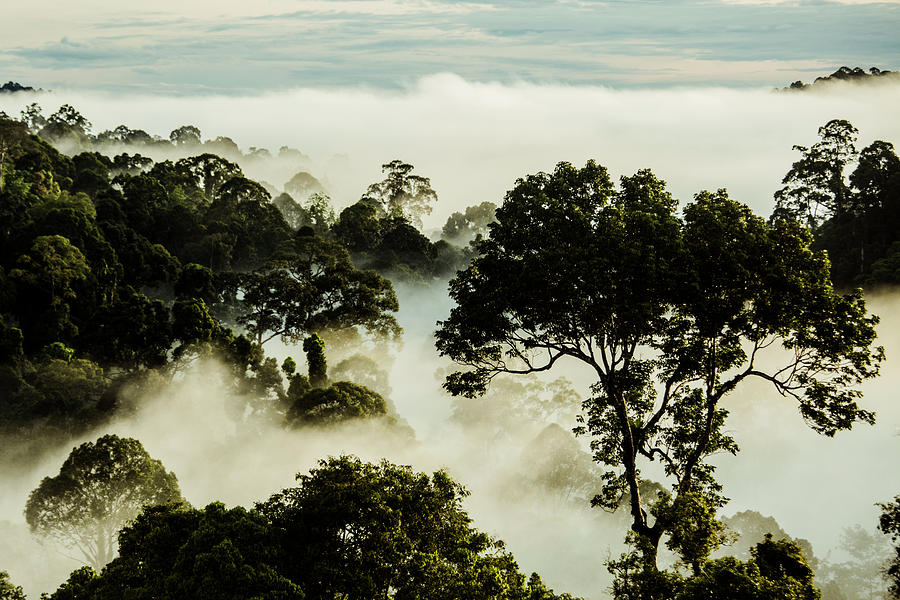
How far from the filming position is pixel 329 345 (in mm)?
41469

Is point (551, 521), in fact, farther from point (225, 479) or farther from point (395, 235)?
point (395, 235)

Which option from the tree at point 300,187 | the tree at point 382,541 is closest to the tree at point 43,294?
the tree at point 382,541

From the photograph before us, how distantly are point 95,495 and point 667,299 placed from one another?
65.2ft

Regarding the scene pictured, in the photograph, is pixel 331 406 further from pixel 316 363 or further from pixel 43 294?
pixel 43 294

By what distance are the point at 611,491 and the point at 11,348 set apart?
2989cm

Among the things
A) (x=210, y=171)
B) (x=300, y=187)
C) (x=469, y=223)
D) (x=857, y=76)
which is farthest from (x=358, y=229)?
(x=857, y=76)

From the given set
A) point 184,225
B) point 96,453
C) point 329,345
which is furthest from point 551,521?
point 184,225

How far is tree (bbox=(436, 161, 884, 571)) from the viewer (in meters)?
13.9

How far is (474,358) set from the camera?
16484 millimetres

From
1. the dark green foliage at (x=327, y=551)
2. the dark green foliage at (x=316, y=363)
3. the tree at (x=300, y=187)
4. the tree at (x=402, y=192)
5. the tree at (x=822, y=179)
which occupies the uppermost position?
the tree at (x=300, y=187)

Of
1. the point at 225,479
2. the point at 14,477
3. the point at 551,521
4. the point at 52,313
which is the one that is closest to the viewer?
the point at 14,477

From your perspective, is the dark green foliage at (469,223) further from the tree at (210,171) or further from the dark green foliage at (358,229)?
the tree at (210,171)

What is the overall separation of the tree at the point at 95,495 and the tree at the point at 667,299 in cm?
1457

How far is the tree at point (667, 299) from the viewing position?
545 inches
